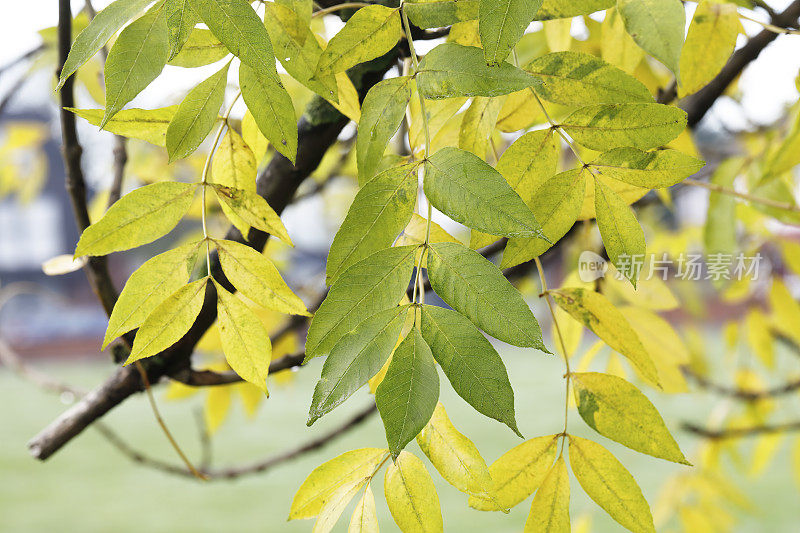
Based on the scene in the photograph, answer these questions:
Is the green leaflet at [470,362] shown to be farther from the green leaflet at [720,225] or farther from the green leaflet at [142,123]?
the green leaflet at [720,225]

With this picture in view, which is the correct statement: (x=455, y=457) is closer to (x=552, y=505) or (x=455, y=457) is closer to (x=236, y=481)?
(x=552, y=505)

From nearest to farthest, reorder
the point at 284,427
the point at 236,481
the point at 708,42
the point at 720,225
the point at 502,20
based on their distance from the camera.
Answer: the point at 502,20 → the point at 708,42 → the point at 720,225 → the point at 236,481 → the point at 284,427

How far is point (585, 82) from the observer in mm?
221

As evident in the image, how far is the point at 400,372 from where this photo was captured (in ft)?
0.60

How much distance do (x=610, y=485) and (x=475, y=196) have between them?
137 mm

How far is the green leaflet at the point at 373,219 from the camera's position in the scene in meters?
0.19

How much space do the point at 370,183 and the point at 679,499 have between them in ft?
2.92

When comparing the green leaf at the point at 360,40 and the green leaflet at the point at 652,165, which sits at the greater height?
the green leaf at the point at 360,40

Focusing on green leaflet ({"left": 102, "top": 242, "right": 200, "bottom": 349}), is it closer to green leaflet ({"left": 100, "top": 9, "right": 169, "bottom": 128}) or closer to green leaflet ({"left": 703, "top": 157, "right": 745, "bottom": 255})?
green leaflet ({"left": 100, "top": 9, "right": 169, "bottom": 128})

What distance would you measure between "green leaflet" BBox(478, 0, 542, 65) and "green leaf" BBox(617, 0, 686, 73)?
78 mm

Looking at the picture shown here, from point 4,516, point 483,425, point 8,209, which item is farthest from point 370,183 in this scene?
point 8,209

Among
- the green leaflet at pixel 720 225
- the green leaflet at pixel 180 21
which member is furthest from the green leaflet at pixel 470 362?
the green leaflet at pixel 720 225

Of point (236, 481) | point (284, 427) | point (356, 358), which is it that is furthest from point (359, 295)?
point (284, 427)

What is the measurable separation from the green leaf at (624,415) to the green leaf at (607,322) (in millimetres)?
18
